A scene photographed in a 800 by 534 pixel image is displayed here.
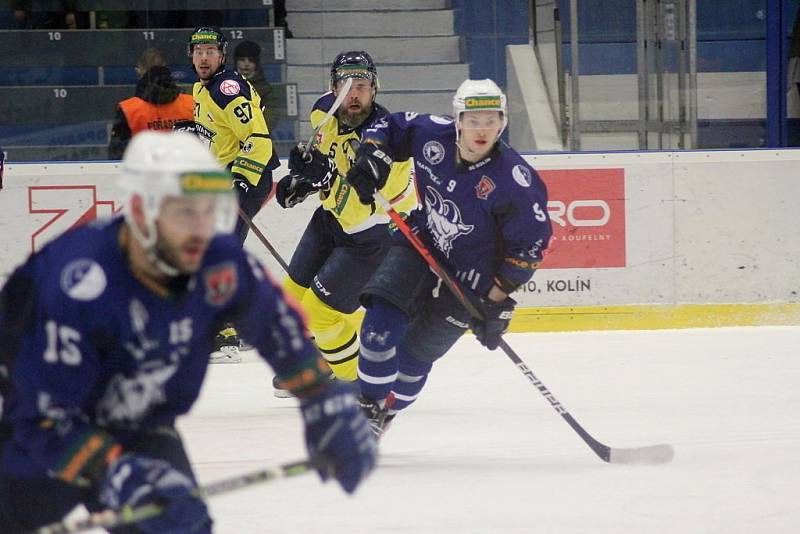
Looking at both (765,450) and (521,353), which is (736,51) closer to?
(521,353)

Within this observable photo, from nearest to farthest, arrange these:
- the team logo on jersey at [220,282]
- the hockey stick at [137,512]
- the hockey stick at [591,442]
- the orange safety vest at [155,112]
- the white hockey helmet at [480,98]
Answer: the hockey stick at [137,512] → the team logo on jersey at [220,282] → the white hockey helmet at [480,98] → the hockey stick at [591,442] → the orange safety vest at [155,112]

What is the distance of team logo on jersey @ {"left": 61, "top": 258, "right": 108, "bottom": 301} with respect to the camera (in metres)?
1.66

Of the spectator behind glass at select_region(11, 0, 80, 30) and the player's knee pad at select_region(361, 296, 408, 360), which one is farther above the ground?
the spectator behind glass at select_region(11, 0, 80, 30)

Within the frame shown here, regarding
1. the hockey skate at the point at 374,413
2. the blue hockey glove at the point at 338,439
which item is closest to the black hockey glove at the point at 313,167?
the hockey skate at the point at 374,413

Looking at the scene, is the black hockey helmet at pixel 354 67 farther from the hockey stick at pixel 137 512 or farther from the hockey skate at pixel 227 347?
the hockey stick at pixel 137 512

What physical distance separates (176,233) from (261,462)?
2.10m

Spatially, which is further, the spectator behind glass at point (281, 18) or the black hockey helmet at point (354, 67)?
the spectator behind glass at point (281, 18)

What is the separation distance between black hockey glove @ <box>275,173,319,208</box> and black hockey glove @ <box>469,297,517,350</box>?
0.92m

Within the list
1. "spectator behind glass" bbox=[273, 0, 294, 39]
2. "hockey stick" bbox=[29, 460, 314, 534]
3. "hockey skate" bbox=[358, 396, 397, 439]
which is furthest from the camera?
"spectator behind glass" bbox=[273, 0, 294, 39]

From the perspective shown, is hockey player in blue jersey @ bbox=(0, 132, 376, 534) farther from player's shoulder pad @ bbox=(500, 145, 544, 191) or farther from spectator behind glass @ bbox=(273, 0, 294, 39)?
spectator behind glass @ bbox=(273, 0, 294, 39)

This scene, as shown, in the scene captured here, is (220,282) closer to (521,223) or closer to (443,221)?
(521,223)

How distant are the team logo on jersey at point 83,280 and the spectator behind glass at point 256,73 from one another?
14.7ft

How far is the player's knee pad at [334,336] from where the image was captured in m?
4.42

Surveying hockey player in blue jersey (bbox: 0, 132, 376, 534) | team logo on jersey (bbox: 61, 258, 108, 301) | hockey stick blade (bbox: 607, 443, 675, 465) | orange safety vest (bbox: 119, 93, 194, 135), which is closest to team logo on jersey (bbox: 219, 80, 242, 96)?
orange safety vest (bbox: 119, 93, 194, 135)
